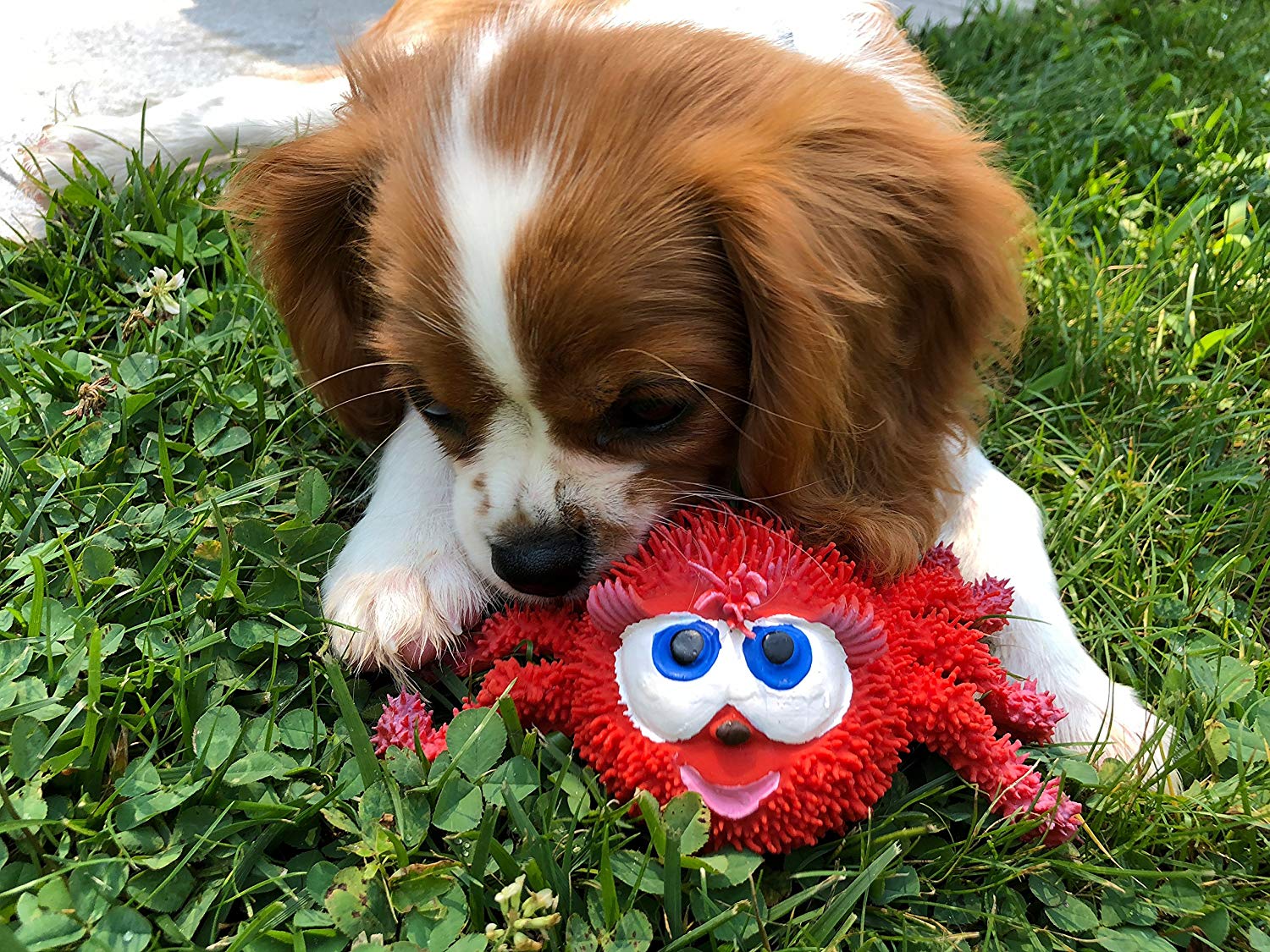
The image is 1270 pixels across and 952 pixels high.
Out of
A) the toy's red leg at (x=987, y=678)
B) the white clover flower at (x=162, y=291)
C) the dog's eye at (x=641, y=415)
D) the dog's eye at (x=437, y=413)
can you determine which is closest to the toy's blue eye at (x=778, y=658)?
the toy's red leg at (x=987, y=678)

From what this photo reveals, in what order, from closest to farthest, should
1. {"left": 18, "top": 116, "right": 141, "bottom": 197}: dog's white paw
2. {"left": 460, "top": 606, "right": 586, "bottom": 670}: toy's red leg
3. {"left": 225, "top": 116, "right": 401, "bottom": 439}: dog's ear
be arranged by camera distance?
{"left": 460, "top": 606, "right": 586, "bottom": 670}: toy's red leg, {"left": 225, "top": 116, "right": 401, "bottom": 439}: dog's ear, {"left": 18, "top": 116, "right": 141, "bottom": 197}: dog's white paw

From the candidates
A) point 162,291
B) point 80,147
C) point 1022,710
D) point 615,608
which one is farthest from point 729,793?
point 80,147

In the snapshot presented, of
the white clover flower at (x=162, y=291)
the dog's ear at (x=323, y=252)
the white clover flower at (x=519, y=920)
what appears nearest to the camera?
the white clover flower at (x=519, y=920)

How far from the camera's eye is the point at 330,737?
1.96 meters

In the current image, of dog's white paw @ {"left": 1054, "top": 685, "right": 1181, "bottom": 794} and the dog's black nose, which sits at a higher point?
the dog's black nose

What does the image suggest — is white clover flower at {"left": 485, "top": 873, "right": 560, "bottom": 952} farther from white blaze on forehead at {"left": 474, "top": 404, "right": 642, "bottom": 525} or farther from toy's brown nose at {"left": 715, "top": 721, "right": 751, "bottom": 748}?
white blaze on forehead at {"left": 474, "top": 404, "right": 642, "bottom": 525}

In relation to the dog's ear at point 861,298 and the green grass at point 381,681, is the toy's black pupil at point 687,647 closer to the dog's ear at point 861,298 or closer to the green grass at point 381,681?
the green grass at point 381,681

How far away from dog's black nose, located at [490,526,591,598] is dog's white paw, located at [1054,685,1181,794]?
38.5 inches

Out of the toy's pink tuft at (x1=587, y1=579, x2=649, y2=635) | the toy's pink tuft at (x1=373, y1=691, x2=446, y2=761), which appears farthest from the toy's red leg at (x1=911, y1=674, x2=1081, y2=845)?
the toy's pink tuft at (x1=373, y1=691, x2=446, y2=761)

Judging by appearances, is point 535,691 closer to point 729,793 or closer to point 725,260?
point 729,793

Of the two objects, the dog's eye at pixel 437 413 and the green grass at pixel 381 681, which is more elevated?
the dog's eye at pixel 437 413

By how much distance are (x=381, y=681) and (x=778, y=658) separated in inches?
35.5

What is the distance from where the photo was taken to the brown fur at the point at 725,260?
1.87 meters

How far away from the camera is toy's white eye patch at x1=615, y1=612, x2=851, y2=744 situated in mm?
1610
